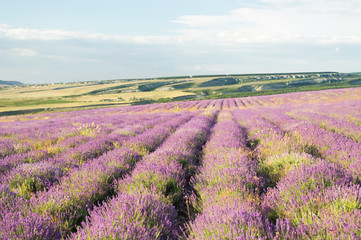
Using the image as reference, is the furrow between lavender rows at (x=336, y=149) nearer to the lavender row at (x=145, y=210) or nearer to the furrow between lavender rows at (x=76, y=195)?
the lavender row at (x=145, y=210)

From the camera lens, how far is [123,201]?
2.51 m

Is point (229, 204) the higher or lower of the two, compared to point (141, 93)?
lower

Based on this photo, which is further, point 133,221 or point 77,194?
point 77,194

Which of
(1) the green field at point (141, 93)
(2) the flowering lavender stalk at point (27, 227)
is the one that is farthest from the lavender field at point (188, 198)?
(1) the green field at point (141, 93)

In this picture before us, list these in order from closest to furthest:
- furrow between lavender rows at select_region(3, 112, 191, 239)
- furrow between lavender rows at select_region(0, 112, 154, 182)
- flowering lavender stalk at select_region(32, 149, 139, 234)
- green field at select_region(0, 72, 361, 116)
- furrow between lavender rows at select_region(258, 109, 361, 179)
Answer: furrow between lavender rows at select_region(3, 112, 191, 239)
flowering lavender stalk at select_region(32, 149, 139, 234)
furrow between lavender rows at select_region(258, 109, 361, 179)
furrow between lavender rows at select_region(0, 112, 154, 182)
green field at select_region(0, 72, 361, 116)

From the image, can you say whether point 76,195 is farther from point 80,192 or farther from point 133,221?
point 133,221

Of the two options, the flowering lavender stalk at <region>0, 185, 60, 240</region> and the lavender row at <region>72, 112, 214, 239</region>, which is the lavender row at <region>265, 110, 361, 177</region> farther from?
the flowering lavender stalk at <region>0, 185, 60, 240</region>

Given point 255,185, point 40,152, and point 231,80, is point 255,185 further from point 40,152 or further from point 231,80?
point 231,80

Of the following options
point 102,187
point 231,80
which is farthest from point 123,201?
point 231,80

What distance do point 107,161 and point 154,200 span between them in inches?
82.6

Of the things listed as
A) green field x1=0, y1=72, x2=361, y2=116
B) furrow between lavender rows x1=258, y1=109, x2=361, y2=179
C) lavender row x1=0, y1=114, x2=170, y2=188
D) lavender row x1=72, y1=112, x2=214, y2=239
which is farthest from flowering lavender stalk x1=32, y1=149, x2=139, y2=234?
green field x1=0, y1=72, x2=361, y2=116

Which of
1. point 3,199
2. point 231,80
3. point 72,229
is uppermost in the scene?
point 231,80

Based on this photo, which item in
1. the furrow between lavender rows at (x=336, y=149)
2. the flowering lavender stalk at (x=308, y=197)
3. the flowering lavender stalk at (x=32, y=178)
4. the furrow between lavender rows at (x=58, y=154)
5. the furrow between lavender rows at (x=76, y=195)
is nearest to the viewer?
the flowering lavender stalk at (x=308, y=197)

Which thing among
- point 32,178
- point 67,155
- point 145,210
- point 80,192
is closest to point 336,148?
point 145,210
